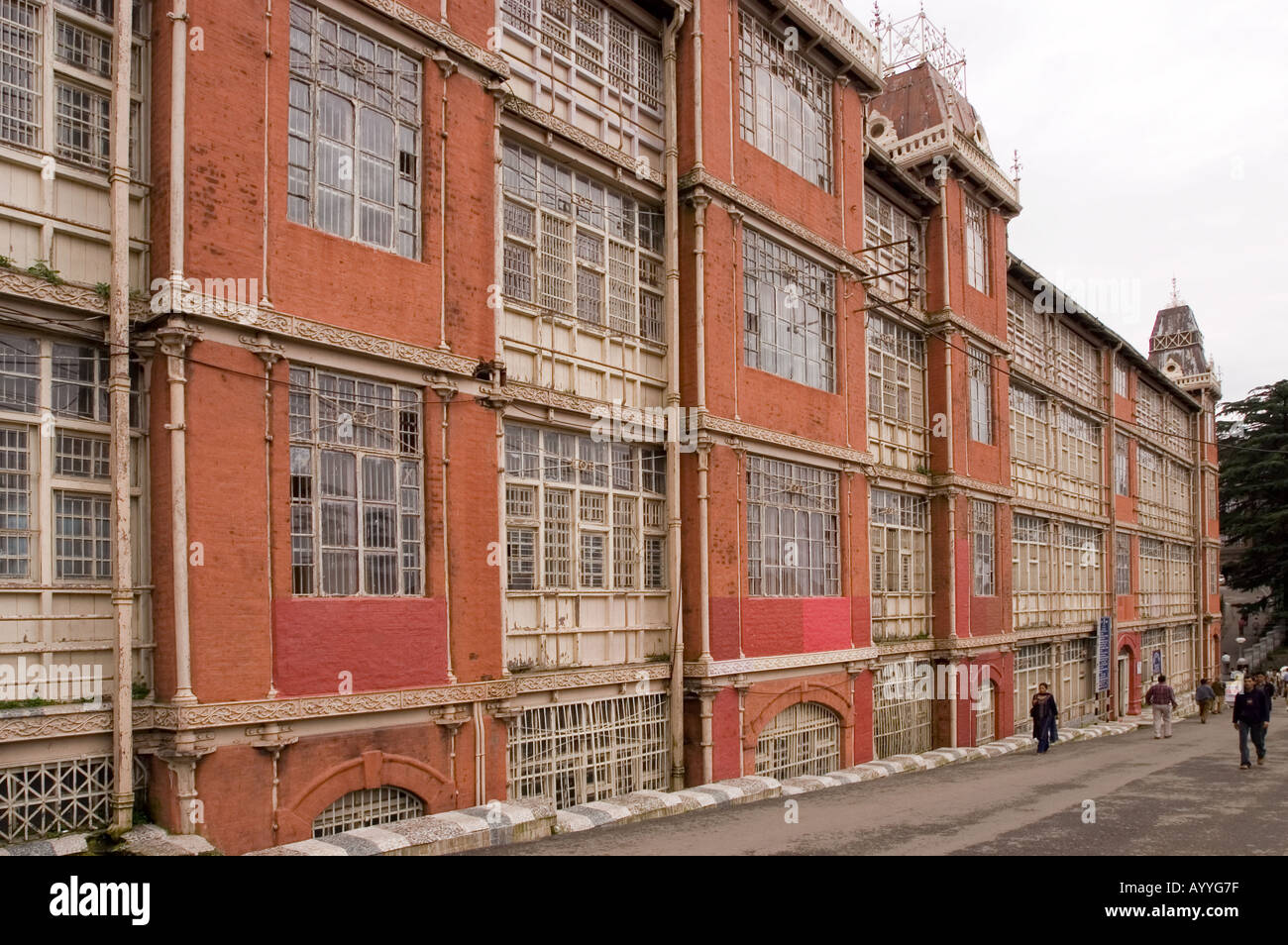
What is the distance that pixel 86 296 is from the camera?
10.0 meters

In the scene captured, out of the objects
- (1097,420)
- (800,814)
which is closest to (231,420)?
(800,814)

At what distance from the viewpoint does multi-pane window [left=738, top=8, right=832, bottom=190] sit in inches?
743

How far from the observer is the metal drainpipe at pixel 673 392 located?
16.6 metres

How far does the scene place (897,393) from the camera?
82.7 feet

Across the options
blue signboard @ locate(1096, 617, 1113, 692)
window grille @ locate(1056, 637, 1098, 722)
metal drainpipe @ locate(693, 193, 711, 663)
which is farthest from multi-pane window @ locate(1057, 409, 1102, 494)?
metal drainpipe @ locate(693, 193, 711, 663)

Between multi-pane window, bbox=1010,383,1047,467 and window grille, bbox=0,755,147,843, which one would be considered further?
multi-pane window, bbox=1010,383,1047,467

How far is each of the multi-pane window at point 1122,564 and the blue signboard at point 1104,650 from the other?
3.21m

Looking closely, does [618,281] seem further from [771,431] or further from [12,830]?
[12,830]

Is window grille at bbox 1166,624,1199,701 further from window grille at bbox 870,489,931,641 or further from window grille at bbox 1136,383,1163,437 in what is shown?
window grille at bbox 870,489,931,641

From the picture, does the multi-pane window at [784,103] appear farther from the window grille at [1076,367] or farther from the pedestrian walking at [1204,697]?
the pedestrian walking at [1204,697]

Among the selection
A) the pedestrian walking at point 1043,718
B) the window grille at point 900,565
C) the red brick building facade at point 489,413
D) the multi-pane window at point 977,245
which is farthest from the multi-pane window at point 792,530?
the multi-pane window at point 977,245

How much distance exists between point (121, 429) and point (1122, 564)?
120ft

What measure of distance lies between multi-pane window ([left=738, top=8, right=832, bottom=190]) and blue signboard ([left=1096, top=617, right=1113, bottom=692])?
1999 cm

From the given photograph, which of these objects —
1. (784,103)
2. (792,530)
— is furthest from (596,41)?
(792,530)
